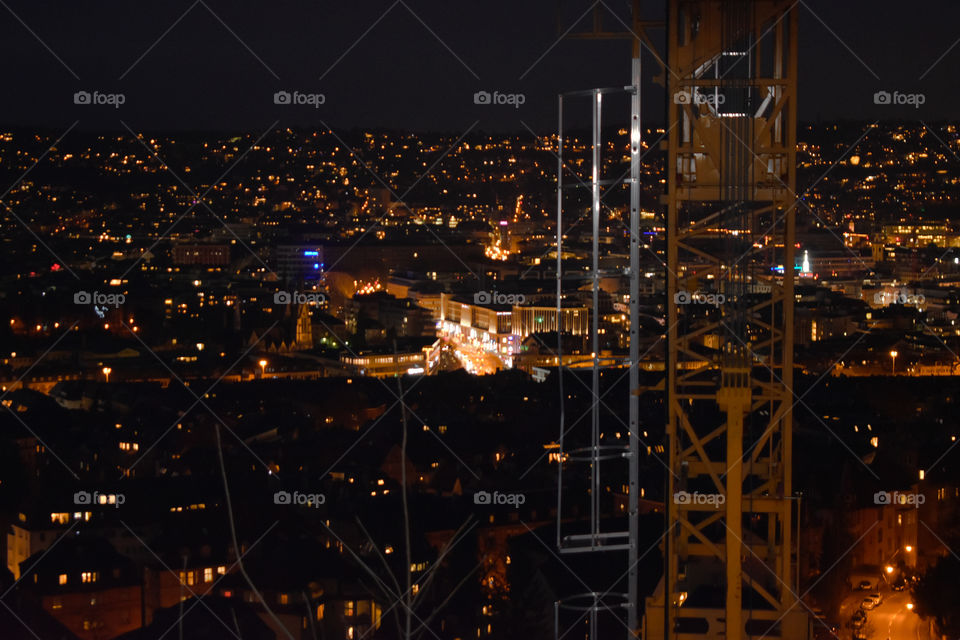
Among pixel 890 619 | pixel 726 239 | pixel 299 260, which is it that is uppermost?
pixel 299 260

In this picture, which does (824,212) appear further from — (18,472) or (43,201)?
(18,472)

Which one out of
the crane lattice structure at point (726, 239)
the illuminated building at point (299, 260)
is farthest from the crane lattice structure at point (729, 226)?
the illuminated building at point (299, 260)

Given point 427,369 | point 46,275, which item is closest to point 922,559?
point 427,369

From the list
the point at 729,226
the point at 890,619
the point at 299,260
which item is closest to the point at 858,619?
the point at 890,619

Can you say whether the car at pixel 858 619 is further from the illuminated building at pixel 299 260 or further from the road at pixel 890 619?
the illuminated building at pixel 299 260

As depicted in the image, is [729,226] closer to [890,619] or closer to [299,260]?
[890,619]

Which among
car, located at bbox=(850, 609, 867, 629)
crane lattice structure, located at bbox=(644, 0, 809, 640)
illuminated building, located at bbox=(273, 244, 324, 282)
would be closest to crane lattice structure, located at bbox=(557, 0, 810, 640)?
crane lattice structure, located at bbox=(644, 0, 809, 640)

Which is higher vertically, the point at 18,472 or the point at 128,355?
the point at 128,355

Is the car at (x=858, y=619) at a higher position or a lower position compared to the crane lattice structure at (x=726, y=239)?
lower

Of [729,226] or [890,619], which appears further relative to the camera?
[890,619]
